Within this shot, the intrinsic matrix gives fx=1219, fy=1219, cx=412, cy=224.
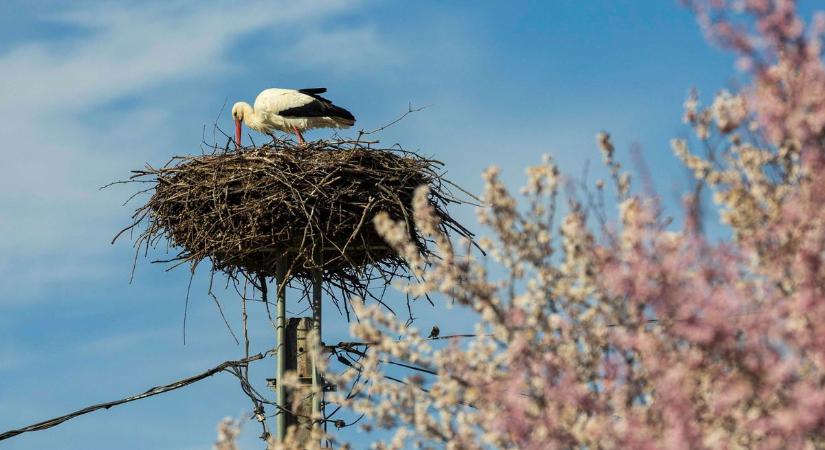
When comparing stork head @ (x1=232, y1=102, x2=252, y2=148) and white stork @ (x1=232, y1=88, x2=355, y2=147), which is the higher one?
stork head @ (x1=232, y1=102, x2=252, y2=148)

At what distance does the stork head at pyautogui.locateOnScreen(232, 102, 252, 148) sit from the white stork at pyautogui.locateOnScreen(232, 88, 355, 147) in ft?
1.77

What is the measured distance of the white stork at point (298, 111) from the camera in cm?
1179

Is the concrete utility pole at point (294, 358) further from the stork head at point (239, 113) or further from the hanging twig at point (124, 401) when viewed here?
the stork head at point (239, 113)

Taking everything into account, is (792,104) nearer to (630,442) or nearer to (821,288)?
(821,288)

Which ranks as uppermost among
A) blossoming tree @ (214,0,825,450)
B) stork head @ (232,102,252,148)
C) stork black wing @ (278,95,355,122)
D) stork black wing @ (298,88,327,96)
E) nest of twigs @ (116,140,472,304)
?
stork head @ (232,102,252,148)

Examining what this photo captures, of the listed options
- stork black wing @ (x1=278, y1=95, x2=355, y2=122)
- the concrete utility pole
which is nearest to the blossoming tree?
the concrete utility pole

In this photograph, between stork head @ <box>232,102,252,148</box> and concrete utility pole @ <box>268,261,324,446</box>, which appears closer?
concrete utility pole @ <box>268,261,324,446</box>

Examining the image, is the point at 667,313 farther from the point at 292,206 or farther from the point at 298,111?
Answer: the point at 298,111

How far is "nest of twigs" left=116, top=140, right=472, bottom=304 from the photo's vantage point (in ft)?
27.4

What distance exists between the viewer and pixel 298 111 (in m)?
11.8

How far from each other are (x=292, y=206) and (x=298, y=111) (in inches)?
145

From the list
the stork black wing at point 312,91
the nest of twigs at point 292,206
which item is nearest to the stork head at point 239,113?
the stork black wing at point 312,91

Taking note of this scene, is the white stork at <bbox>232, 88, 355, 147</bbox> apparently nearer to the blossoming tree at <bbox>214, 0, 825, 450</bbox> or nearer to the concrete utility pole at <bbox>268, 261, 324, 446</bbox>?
the concrete utility pole at <bbox>268, 261, 324, 446</bbox>

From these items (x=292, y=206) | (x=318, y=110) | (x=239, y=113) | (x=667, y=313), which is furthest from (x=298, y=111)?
(x=667, y=313)
